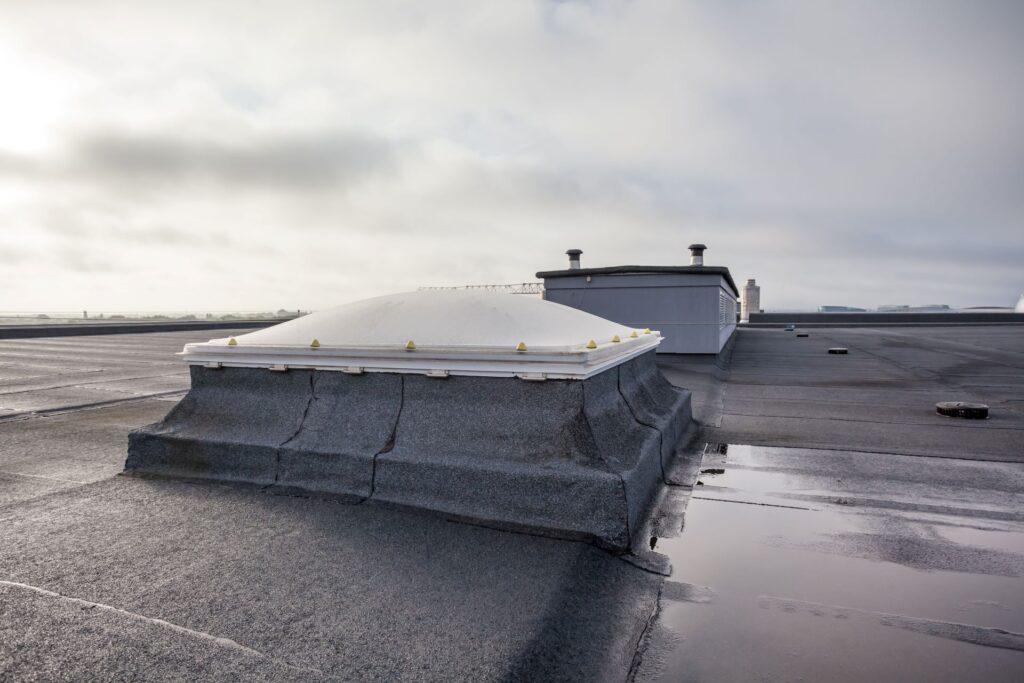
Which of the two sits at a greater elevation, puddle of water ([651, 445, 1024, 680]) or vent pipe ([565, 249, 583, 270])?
vent pipe ([565, 249, 583, 270])

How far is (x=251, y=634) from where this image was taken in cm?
251

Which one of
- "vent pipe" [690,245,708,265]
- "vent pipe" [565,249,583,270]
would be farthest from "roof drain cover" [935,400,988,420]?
"vent pipe" [565,249,583,270]

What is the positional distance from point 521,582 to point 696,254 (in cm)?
1754

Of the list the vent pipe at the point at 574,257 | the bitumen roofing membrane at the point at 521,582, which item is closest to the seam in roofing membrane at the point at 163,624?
the bitumen roofing membrane at the point at 521,582

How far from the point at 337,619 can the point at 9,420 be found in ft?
25.7

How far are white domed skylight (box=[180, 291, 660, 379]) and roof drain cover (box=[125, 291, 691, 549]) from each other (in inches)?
0.7

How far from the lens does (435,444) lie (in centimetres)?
421

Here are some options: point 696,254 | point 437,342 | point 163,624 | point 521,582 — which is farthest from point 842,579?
point 696,254

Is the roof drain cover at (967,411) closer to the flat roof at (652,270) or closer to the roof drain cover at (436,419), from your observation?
the roof drain cover at (436,419)

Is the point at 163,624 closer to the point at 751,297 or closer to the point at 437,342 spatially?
the point at 437,342

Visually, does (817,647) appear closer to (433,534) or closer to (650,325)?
(433,534)

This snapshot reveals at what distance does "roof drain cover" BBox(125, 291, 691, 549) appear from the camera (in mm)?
3777

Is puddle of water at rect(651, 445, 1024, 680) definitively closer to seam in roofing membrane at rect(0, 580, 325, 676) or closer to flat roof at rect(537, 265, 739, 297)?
seam in roofing membrane at rect(0, 580, 325, 676)

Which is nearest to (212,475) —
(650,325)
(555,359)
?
(555,359)
